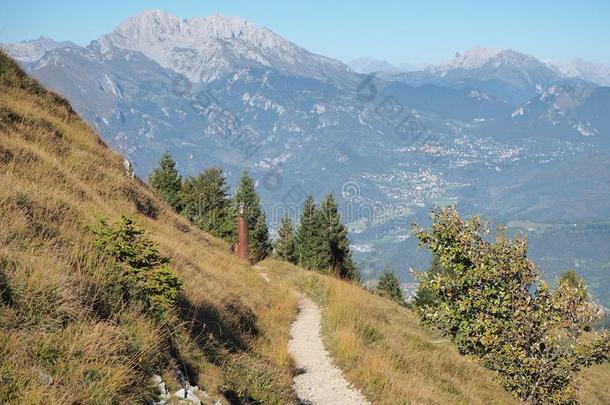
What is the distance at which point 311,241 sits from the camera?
77.8m

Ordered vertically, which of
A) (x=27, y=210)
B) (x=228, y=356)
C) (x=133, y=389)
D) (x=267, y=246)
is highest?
(x=27, y=210)

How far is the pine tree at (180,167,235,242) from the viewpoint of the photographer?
6988 centimetres

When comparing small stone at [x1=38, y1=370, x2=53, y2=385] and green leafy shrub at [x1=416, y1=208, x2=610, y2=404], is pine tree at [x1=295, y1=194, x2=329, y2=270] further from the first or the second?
small stone at [x1=38, y1=370, x2=53, y2=385]

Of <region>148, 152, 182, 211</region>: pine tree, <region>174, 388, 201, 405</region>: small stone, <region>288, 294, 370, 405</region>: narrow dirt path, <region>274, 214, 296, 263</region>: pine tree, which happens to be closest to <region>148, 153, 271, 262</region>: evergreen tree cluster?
<region>148, 152, 182, 211</region>: pine tree

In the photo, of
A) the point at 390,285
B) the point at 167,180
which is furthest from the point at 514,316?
the point at 390,285

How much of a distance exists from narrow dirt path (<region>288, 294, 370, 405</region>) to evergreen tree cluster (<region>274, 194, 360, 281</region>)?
57228 mm

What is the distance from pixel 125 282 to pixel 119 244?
26.4 inches

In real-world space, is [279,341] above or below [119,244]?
below

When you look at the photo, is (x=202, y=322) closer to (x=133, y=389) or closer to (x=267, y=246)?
(x=133, y=389)

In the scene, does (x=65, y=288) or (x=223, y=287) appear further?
(x=223, y=287)

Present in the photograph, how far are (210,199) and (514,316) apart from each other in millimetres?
66606

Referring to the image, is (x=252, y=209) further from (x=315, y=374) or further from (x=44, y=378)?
(x=44, y=378)

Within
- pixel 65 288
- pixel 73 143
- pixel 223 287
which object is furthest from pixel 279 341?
pixel 73 143

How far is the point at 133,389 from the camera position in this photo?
18.7ft
